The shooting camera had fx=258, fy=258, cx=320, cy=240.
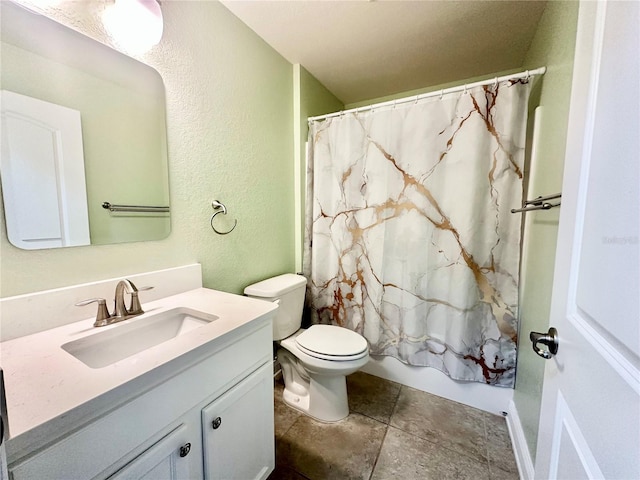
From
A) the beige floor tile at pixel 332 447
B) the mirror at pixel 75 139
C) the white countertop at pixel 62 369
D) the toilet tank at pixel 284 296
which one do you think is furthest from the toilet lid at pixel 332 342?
the mirror at pixel 75 139

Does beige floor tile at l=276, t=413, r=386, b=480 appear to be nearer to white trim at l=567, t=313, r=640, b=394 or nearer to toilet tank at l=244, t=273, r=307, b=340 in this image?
toilet tank at l=244, t=273, r=307, b=340

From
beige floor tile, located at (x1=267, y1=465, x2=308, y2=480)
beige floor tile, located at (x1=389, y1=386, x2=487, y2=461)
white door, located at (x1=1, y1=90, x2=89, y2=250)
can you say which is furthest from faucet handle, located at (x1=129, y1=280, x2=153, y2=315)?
beige floor tile, located at (x1=389, y1=386, x2=487, y2=461)

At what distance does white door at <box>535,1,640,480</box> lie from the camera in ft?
1.22

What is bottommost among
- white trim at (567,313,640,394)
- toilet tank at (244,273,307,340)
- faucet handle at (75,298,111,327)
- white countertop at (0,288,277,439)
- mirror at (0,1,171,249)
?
toilet tank at (244,273,307,340)

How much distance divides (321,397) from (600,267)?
1.43 meters

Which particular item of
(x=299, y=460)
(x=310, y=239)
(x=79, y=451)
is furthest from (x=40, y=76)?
(x=299, y=460)

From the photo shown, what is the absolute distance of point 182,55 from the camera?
1.17m

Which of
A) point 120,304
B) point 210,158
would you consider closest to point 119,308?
point 120,304

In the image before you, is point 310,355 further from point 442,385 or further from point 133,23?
point 133,23

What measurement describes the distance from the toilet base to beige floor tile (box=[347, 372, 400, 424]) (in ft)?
0.39

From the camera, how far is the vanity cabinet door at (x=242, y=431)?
802 mm

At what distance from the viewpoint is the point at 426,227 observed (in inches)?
61.6

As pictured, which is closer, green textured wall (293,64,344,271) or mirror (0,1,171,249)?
mirror (0,1,171,249)

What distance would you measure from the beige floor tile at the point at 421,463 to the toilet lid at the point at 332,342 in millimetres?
489
